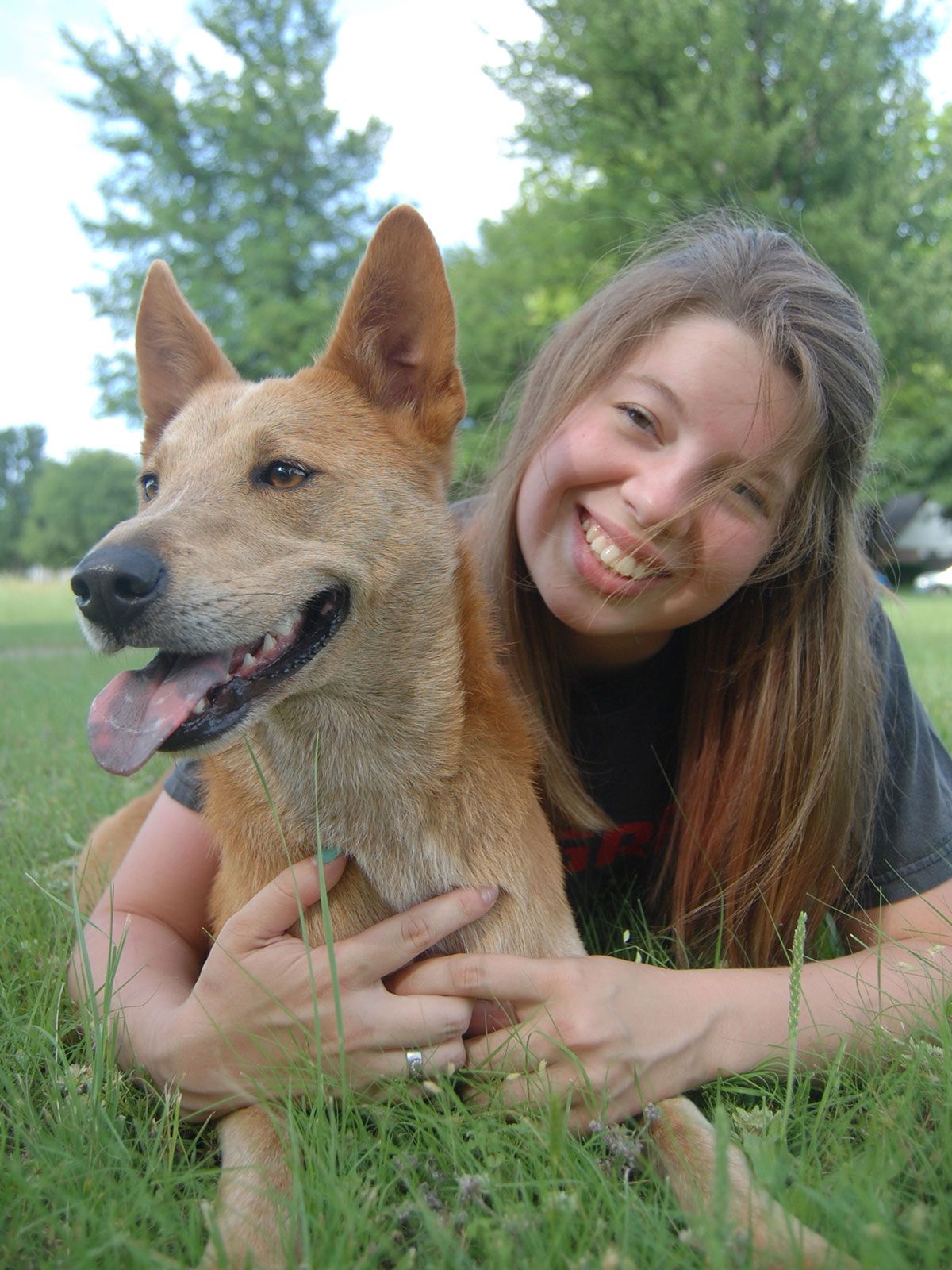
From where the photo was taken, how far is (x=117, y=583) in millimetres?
1636

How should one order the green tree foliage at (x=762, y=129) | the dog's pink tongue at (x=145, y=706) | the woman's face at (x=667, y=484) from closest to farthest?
the dog's pink tongue at (x=145, y=706), the woman's face at (x=667, y=484), the green tree foliage at (x=762, y=129)

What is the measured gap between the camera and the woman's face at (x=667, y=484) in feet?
6.88

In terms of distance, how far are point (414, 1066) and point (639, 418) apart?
1539mm

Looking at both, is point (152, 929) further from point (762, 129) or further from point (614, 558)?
point (762, 129)

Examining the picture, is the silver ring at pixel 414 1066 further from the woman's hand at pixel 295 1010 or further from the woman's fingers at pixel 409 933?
the woman's fingers at pixel 409 933

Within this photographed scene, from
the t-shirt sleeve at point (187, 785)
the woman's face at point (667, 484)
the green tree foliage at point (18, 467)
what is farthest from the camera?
the green tree foliage at point (18, 467)

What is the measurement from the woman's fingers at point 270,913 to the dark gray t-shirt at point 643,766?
0.62m

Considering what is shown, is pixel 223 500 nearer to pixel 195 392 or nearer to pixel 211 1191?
pixel 195 392

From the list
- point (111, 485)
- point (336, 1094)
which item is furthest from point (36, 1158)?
point (111, 485)

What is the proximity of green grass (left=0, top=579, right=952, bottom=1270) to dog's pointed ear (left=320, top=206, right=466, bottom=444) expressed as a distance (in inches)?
60.8

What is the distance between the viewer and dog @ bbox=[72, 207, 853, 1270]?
169 centimetres

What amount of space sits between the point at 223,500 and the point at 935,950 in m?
1.78

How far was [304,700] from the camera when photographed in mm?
1997

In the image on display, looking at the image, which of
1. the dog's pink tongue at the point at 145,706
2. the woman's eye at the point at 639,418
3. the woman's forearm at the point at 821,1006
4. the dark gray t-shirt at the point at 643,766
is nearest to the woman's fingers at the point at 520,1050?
the woman's forearm at the point at 821,1006
